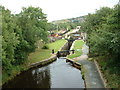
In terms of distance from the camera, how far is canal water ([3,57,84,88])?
13875 mm

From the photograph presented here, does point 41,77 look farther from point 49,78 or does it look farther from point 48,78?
point 49,78

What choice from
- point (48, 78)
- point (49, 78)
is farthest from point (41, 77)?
point (49, 78)

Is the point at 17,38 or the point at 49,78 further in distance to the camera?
the point at 49,78

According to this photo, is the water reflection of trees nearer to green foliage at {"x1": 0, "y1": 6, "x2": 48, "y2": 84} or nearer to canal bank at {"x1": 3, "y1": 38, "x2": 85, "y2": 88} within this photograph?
canal bank at {"x1": 3, "y1": 38, "x2": 85, "y2": 88}

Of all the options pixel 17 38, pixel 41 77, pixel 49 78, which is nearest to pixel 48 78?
pixel 49 78

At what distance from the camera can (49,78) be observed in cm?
1566

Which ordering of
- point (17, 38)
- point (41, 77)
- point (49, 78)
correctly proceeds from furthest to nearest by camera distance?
point (41, 77) < point (49, 78) < point (17, 38)

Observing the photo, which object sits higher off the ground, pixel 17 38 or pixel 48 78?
pixel 17 38

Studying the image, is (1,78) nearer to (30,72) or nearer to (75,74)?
(30,72)

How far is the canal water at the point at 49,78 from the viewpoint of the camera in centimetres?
1388

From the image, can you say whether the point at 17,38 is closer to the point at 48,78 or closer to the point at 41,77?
the point at 41,77

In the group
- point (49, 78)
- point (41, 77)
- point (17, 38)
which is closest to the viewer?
point (17, 38)

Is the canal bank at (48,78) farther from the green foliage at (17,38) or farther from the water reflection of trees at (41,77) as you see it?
the green foliage at (17,38)

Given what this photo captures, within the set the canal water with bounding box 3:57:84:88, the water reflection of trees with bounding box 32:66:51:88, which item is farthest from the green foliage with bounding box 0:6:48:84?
the water reflection of trees with bounding box 32:66:51:88
